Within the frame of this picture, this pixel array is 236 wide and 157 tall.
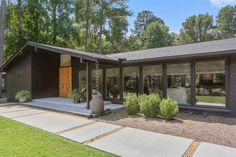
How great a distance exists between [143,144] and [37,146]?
8.50ft

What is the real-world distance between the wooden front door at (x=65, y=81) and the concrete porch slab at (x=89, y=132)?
746 cm

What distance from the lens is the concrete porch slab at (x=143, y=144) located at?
4918 mm

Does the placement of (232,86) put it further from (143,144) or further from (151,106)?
(143,144)

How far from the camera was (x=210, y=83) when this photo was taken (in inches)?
353

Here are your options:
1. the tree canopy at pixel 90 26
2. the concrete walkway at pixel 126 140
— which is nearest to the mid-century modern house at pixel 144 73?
the concrete walkway at pixel 126 140

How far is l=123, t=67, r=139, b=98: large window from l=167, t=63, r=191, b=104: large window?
1963 millimetres

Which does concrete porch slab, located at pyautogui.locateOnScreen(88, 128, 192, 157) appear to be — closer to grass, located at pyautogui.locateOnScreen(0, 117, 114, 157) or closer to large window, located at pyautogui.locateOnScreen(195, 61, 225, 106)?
grass, located at pyautogui.locateOnScreen(0, 117, 114, 157)

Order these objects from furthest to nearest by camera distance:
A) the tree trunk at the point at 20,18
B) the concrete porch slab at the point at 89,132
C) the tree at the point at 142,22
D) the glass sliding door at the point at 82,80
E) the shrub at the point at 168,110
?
the tree at the point at 142,22
the tree trunk at the point at 20,18
the glass sliding door at the point at 82,80
the shrub at the point at 168,110
the concrete porch slab at the point at 89,132

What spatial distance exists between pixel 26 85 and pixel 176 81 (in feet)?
32.7

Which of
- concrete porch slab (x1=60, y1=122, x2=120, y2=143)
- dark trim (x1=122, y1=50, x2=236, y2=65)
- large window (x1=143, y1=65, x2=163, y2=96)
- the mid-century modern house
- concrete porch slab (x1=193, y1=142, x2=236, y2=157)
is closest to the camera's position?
concrete porch slab (x1=193, y1=142, x2=236, y2=157)

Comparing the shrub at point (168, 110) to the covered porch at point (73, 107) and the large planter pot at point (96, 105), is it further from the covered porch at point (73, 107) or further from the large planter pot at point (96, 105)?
the covered porch at point (73, 107)

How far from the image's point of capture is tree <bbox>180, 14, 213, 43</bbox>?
1569 inches

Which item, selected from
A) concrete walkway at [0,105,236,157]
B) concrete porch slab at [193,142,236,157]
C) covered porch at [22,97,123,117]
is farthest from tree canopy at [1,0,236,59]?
concrete porch slab at [193,142,236,157]

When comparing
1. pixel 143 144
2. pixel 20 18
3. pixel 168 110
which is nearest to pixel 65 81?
pixel 168 110
